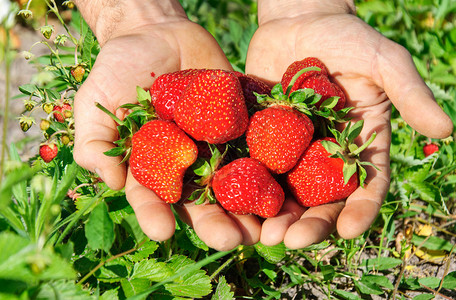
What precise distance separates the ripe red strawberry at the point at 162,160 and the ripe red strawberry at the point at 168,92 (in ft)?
0.51

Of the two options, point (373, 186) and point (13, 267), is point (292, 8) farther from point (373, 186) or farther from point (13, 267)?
point (13, 267)

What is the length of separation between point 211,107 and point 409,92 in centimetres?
71

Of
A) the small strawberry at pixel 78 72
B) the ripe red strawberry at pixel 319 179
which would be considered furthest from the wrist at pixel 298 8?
the small strawberry at pixel 78 72

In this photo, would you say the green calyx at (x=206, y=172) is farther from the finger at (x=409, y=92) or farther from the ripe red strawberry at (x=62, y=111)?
the finger at (x=409, y=92)

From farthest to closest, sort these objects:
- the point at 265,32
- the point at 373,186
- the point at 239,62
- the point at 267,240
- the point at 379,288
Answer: the point at 239,62 → the point at 265,32 → the point at 379,288 → the point at 373,186 → the point at 267,240

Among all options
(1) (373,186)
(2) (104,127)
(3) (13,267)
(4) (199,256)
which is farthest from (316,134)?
(3) (13,267)

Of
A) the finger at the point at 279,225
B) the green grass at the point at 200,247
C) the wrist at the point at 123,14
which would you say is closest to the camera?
the green grass at the point at 200,247

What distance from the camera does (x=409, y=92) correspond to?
1.66 metres

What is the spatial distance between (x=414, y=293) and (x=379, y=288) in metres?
0.24

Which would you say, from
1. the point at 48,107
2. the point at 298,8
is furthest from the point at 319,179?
the point at 298,8

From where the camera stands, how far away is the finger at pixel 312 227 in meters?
1.42

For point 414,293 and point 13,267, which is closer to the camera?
point 13,267

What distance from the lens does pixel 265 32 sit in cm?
243

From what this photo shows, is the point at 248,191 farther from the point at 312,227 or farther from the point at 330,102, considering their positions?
the point at 330,102
